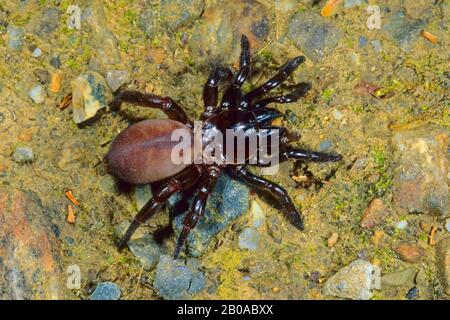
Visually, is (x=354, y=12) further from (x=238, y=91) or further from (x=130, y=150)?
(x=130, y=150)

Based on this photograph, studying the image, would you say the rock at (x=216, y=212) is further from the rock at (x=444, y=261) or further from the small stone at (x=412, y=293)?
the rock at (x=444, y=261)

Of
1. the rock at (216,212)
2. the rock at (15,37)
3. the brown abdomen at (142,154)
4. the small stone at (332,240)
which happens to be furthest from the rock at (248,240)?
the rock at (15,37)

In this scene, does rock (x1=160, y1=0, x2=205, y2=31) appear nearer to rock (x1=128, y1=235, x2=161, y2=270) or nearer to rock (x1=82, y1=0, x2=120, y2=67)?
rock (x1=82, y1=0, x2=120, y2=67)

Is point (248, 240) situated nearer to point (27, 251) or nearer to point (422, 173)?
point (422, 173)

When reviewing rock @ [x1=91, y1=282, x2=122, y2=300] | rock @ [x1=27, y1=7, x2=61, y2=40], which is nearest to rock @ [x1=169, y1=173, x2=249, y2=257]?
rock @ [x1=91, y1=282, x2=122, y2=300]

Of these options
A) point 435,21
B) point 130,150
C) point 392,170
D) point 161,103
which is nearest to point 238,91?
point 161,103

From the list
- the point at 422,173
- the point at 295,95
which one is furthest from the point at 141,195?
the point at 422,173
